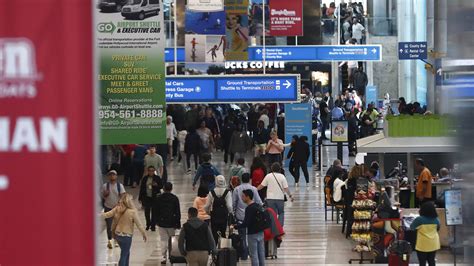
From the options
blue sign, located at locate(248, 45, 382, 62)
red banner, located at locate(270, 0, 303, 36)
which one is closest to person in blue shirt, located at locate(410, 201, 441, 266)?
red banner, located at locate(270, 0, 303, 36)

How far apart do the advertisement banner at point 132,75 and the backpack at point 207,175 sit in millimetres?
9141

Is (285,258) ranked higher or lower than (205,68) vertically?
lower

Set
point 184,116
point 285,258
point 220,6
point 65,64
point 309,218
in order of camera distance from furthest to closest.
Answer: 1. point 184,116
2. point 220,6
3. point 309,218
4. point 285,258
5. point 65,64

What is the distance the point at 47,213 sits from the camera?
3.05 metres

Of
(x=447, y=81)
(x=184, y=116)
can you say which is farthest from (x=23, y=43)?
(x=184, y=116)

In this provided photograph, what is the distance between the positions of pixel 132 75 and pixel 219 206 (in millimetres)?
4882

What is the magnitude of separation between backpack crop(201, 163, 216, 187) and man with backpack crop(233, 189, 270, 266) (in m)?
5.98

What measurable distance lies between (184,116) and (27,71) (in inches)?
1419

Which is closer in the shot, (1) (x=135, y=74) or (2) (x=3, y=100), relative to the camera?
(2) (x=3, y=100)

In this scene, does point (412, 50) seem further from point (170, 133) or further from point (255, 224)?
point (255, 224)

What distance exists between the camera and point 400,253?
54.1 ft

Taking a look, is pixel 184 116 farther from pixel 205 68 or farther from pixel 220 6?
pixel 220 6

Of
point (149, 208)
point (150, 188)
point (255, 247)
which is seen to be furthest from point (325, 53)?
point (255, 247)

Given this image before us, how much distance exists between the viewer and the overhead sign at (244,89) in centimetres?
2533
